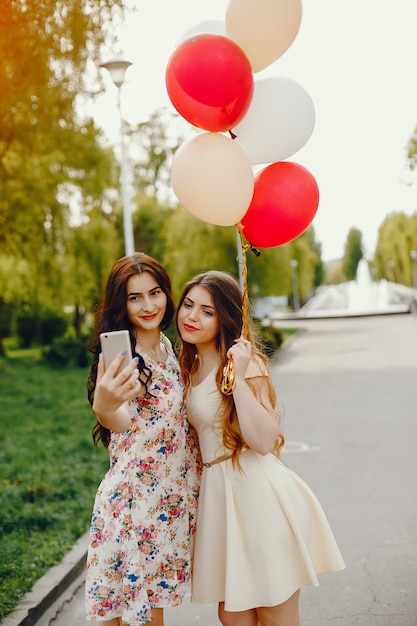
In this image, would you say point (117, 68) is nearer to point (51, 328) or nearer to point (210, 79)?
point (210, 79)

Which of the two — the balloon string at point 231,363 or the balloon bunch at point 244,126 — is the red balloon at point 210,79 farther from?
the balloon string at point 231,363

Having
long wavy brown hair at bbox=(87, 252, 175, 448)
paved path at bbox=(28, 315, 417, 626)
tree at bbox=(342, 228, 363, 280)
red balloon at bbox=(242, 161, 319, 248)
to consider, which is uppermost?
tree at bbox=(342, 228, 363, 280)

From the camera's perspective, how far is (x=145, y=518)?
9.70ft

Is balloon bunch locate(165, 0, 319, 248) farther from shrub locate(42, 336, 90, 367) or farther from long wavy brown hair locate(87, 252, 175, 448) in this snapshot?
shrub locate(42, 336, 90, 367)

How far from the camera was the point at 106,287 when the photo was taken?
10.4ft

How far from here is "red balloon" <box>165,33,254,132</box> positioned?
302cm

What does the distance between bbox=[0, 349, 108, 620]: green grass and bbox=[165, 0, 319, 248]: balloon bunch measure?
104 inches

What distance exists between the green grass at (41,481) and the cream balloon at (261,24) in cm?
324

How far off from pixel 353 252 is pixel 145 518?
138135 millimetres

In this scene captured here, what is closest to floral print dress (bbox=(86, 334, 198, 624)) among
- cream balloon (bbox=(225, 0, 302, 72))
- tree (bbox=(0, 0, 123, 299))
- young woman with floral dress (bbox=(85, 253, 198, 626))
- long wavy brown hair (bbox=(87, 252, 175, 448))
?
young woman with floral dress (bbox=(85, 253, 198, 626))

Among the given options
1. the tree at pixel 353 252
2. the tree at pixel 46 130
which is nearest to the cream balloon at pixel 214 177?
the tree at pixel 46 130

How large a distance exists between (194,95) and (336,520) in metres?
3.97

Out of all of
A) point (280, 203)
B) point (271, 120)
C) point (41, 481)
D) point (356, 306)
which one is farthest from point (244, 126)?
point (356, 306)

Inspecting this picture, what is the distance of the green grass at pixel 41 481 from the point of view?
202 inches
